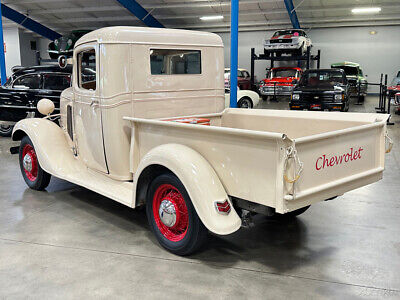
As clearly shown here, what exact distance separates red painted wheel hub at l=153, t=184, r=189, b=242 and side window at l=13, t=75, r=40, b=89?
6401 mm

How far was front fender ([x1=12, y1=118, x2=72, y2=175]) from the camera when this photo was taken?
468 centimetres

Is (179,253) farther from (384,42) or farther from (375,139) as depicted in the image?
(384,42)

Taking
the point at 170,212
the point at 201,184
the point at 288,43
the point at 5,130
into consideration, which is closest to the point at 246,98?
the point at 288,43

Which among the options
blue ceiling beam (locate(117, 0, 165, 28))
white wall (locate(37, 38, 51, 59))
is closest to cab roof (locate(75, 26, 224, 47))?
blue ceiling beam (locate(117, 0, 165, 28))

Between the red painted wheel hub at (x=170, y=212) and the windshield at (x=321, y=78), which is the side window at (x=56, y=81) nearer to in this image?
→ the red painted wheel hub at (x=170, y=212)

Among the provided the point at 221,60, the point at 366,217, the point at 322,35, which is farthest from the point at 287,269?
the point at 322,35

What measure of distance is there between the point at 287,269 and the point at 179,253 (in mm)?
901

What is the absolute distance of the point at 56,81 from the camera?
8633 millimetres

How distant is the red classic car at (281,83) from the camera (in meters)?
15.5

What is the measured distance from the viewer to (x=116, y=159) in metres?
4.04

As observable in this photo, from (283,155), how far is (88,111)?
2.48m

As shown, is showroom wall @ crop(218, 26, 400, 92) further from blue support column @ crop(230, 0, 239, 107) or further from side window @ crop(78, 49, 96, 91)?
side window @ crop(78, 49, 96, 91)

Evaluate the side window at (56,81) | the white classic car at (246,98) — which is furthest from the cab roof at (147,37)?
the white classic car at (246,98)

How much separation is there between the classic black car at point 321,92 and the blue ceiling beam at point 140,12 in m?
8.57
